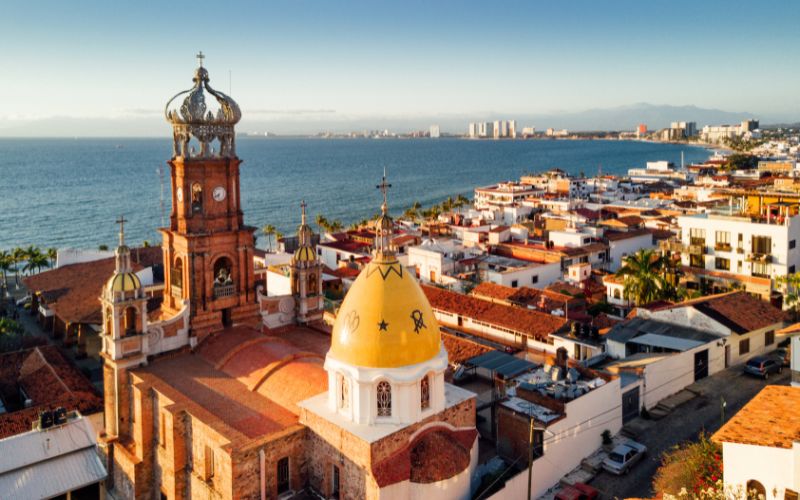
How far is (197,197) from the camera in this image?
2733 centimetres

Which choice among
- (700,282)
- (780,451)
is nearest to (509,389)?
(780,451)

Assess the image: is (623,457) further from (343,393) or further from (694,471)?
(343,393)

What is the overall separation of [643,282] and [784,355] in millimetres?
10583

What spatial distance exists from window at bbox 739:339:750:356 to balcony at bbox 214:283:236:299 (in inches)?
971

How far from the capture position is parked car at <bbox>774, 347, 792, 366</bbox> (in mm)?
32000

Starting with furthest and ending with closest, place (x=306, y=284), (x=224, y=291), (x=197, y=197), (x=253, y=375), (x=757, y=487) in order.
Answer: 1. (x=306, y=284)
2. (x=224, y=291)
3. (x=197, y=197)
4. (x=253, y=375)
5. (x=757, y=487)

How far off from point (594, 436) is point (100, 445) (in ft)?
65.1

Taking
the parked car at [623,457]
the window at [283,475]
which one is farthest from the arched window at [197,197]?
the parked car at [623,457]

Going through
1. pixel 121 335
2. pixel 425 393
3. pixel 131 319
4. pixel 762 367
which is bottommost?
pixel 762 367

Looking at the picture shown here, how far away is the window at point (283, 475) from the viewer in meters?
20.6

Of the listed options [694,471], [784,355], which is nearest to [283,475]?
[694,471]

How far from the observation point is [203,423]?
805 inches

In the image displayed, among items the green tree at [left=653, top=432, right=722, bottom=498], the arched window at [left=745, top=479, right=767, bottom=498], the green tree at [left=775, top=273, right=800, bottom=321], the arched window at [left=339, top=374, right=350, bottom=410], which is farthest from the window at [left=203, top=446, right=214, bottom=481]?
the green tree at [left=775, top=273, right=800, bottom=321]

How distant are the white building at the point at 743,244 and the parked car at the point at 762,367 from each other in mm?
17779
